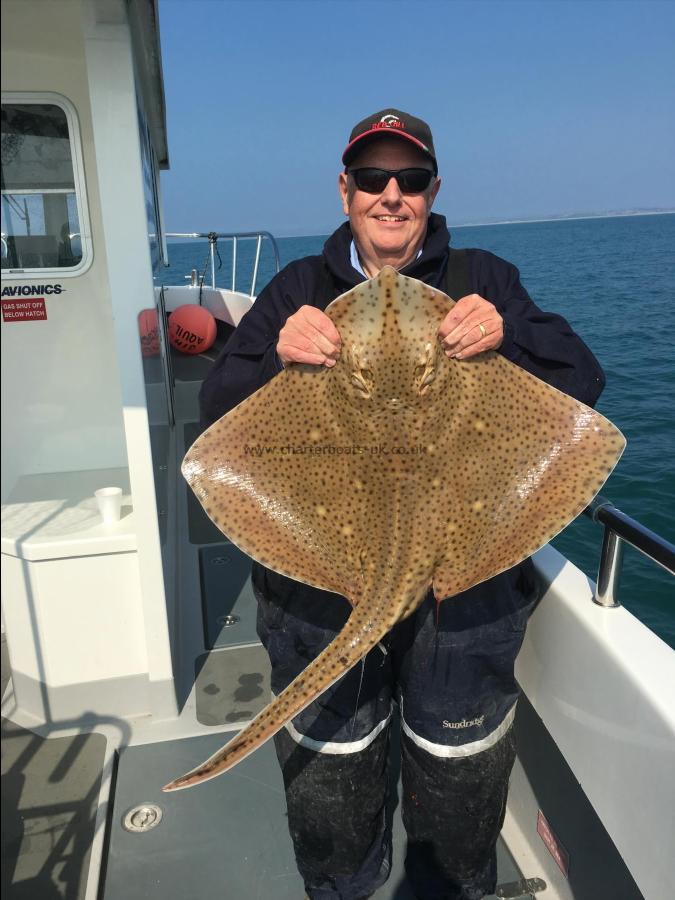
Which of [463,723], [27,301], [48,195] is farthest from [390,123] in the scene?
[27,301]

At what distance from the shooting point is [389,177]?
241cm

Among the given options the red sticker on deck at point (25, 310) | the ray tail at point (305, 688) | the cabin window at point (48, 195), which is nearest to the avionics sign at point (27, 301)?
the red sticker on deck at point (25, 310)

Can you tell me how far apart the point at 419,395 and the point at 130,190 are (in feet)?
6.42

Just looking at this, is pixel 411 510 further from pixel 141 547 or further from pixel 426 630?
pixel 141 547

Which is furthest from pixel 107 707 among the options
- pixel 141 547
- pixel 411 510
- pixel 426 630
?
pixel 411 510

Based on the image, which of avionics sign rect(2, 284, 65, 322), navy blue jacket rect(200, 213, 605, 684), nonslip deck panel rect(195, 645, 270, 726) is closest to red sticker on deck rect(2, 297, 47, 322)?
avionics sign rect(2, 284, 65, 322)

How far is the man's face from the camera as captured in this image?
7.94 ft

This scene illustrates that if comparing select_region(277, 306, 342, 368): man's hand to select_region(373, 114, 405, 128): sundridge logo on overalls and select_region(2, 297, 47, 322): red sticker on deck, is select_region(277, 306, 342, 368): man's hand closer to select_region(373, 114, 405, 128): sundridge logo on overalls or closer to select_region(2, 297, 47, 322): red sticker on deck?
select_region(373, 114, 405, 128): sundridge logo on overalls

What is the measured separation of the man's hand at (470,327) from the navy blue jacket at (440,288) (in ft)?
0.74

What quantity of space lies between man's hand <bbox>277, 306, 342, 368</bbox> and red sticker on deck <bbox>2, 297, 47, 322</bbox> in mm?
2685

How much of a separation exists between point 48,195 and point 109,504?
1.87 m

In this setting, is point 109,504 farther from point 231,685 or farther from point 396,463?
point 396,463

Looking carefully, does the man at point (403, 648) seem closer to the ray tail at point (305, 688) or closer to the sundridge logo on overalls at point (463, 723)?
the sundridge logo on overalls at point (463, 723)

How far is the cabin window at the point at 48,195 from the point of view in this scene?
3605 mm
